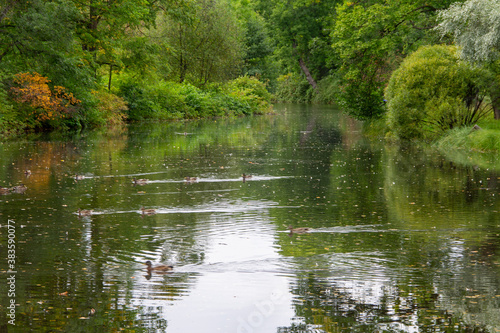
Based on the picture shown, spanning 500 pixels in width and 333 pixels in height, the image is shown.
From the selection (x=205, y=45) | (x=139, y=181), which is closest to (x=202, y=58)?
(x=205, y=45)

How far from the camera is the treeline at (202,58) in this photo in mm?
27188

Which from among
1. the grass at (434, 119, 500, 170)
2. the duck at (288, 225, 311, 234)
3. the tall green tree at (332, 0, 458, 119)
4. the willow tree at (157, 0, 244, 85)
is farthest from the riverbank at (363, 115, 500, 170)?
the willow tree at (157, 0, 244, 85)

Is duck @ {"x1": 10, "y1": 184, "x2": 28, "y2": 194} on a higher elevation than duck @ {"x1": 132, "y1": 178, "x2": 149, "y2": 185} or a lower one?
lower

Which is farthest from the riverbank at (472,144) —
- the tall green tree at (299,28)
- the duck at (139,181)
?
the tall green tree at (299,28)

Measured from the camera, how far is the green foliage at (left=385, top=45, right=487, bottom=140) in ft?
89.0

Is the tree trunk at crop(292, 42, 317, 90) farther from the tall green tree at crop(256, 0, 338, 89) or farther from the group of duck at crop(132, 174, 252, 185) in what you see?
the group of duck at crop(132, 174, 252, 185)

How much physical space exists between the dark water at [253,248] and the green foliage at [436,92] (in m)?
6.13

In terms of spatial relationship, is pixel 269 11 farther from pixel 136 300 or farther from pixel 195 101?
pixel 136 300

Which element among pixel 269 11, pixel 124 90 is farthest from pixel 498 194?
pixel 269 11

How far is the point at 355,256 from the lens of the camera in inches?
403

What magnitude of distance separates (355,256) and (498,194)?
725cm

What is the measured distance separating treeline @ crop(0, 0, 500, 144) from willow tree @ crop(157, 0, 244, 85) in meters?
0.12

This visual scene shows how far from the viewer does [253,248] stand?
10922 millimetres

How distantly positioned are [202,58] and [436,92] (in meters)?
31.6
